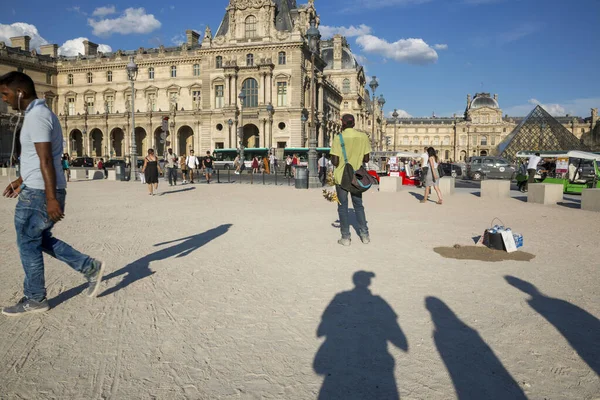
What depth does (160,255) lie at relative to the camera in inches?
245

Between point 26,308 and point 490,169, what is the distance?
31.4 metres

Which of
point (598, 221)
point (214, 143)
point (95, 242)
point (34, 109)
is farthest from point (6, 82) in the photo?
point (214, 143)

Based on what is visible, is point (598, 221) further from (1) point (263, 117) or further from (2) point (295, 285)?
(1) point (263, 117)

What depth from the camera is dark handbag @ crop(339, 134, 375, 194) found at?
6691 millimetres

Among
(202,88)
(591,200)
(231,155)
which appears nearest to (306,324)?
(591,200)

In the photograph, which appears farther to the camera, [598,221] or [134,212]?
[134,212]

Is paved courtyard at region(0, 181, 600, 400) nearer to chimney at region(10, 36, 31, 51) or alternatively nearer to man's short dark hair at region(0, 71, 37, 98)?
man's short dark hair at region(0, 71, 37, 98)

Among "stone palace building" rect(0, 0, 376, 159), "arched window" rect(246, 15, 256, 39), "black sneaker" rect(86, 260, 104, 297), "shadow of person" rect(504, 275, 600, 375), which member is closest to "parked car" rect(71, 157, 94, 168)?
"stone palace building" rect(0, 0, 376, 159)

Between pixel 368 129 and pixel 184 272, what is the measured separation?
3515 inches

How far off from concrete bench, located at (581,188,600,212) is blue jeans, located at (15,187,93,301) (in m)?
12.7

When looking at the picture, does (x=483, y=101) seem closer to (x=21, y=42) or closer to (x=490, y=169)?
(x=490, y=169)

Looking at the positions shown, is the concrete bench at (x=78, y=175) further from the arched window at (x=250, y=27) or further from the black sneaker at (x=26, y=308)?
the arched window at (x=250, y=27)

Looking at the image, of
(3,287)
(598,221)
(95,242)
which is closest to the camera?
(3,287)

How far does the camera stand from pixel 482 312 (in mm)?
3941
